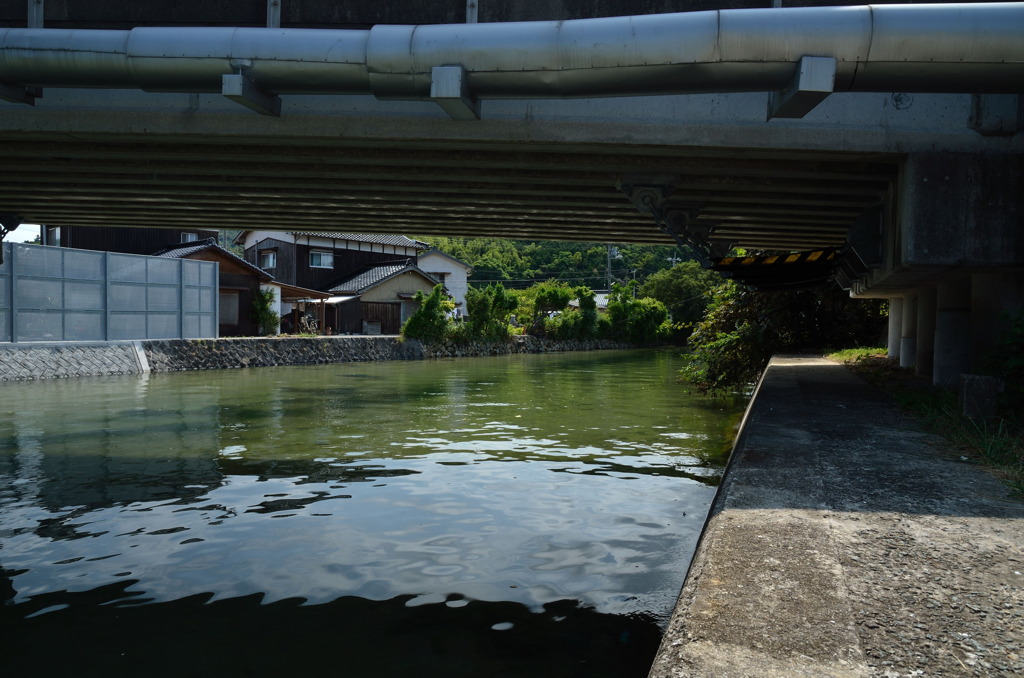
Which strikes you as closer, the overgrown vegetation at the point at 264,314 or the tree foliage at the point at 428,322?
the overgrown vegetation at the point at 264,314

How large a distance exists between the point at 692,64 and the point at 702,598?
5187 mm

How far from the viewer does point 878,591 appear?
3.24 meters

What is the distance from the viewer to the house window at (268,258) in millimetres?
51750

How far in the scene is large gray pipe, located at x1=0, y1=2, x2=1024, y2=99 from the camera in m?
6.81

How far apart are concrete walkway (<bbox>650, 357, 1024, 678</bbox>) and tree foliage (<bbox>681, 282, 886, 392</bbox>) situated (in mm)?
13664

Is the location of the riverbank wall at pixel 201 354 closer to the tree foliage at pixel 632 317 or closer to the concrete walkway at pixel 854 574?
the tree foliage at pixel 632 317

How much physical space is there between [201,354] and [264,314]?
989 centimetres

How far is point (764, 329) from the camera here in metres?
20.4

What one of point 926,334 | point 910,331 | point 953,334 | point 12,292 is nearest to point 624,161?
point 953,334

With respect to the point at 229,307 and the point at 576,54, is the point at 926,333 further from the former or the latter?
the point at 229,307

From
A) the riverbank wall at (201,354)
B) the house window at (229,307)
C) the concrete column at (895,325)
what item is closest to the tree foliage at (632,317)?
the riverbank wall at (201,354)

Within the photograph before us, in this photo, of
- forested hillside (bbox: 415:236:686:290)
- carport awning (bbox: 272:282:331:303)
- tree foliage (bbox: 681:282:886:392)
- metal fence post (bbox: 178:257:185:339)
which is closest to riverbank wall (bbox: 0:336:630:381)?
metal fence post (bbox: 178:257:185:339)

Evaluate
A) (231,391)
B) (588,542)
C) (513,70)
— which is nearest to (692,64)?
(513,70)

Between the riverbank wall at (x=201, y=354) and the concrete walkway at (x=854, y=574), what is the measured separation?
23.6 meters
